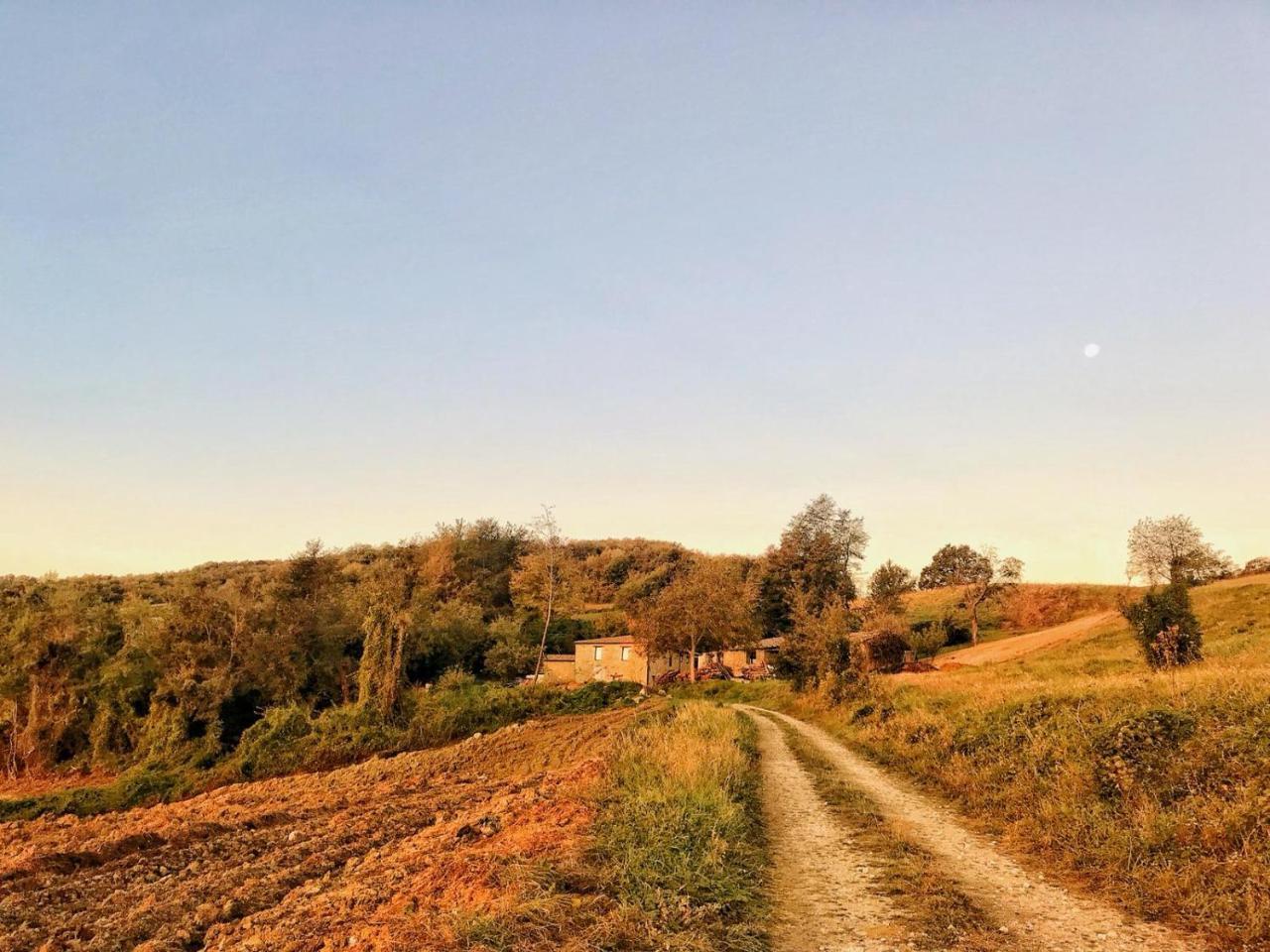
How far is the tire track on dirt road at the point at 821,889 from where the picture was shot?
7.47 meters

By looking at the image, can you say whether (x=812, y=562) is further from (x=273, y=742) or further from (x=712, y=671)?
(x=273, y=742)

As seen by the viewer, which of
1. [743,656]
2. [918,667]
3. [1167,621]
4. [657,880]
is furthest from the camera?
[743,656]

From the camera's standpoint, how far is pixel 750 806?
13914 mm

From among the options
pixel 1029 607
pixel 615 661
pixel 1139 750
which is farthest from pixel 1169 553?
pixel 1139 750

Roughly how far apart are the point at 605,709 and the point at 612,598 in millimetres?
62334

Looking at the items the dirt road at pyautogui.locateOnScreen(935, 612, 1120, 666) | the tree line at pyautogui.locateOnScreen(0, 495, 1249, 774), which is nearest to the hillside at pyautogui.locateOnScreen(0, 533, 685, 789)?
the tree line at pyautogui.locateOnScreen(0, 495, 1249, 774)

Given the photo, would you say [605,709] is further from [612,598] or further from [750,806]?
[612,598]

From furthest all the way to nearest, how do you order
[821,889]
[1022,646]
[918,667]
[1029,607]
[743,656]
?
[1029,607]
[743,656]
[1022,646]
[918,667]
[821,889]

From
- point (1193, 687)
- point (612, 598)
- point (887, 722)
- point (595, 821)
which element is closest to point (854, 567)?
point (612, 598)

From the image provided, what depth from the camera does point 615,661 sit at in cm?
6738

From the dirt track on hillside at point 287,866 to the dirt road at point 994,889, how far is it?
402 cm

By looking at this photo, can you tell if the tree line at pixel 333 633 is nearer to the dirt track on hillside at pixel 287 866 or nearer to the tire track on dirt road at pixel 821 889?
the dirt track on hillside at pixel 287 866

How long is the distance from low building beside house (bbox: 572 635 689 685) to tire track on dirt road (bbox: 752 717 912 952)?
51547 millimetres

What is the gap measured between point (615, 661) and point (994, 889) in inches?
2359
